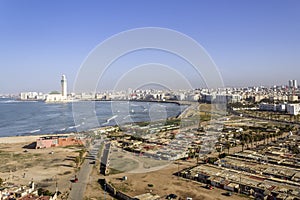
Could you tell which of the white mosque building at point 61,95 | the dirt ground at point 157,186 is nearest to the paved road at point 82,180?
the dirt ground at point 157,186

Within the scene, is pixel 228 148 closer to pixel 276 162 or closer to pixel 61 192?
pixel 276 162

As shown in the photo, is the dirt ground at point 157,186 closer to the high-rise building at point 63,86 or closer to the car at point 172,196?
the car at point 172,196

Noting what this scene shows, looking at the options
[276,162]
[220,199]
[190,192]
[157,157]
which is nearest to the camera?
[220,199]

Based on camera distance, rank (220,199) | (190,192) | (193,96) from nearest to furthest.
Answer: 1. (220,199)
2. (190,192)
3. (193,96)

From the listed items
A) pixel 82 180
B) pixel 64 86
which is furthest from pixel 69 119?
pixel 64 86

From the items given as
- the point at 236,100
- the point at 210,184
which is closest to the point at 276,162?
the point at 210,184

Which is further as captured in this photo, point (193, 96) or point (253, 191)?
point (193, 96)
